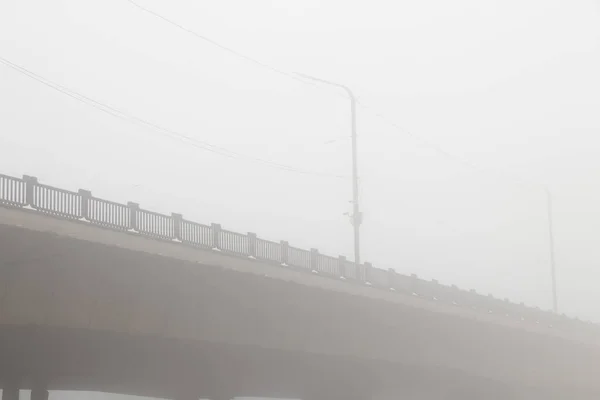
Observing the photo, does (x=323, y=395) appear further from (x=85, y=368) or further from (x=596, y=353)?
(x=596, y=353)

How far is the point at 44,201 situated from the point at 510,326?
1291 inches

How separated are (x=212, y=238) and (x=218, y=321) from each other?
658cm

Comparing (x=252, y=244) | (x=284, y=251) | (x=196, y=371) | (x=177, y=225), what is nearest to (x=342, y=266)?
(x=284, y=251)

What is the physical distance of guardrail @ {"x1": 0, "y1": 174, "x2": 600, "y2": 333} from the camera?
28844 mm

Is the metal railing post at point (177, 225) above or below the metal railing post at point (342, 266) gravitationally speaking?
below

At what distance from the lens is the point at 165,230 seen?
34.3 metres

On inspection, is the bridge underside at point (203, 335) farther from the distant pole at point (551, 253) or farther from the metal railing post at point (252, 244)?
the distant pole at point (551, 253)

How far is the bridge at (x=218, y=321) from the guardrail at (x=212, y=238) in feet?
0.20

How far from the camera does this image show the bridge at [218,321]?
24.9 meters

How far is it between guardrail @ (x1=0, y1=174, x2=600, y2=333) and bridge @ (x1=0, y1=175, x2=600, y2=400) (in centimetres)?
6

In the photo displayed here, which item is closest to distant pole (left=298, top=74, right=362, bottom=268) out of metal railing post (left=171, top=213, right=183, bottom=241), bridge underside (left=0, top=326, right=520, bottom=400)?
bridge underside (left=0, top=326, right=520, bottom=400)

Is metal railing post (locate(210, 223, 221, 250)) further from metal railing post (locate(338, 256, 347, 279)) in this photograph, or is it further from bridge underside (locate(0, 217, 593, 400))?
metal railing post (locate(338, 256, 347, 279))

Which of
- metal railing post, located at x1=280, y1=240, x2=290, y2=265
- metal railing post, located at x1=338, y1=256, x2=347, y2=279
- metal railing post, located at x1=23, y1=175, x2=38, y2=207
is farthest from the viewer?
metal railing post, located at x1=338, y1=256, x2=347, y2=279

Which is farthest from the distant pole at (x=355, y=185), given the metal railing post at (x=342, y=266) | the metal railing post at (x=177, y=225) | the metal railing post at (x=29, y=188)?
the metal railing post at (x=29, y=188)
